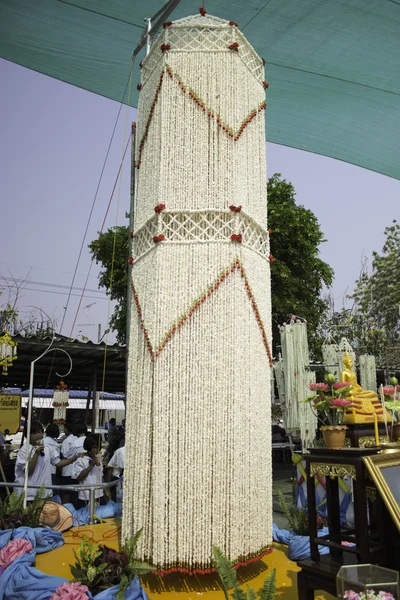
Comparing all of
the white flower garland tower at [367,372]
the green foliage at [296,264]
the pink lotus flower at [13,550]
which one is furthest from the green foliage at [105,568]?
the green foliage at [296,264]

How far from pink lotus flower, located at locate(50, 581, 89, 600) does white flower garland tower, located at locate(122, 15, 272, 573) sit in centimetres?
80

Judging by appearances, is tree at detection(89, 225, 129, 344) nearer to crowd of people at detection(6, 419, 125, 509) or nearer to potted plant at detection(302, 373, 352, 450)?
crowd of people at detection(6, 419, 125, 509)

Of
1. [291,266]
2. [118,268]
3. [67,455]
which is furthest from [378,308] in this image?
[67,455]

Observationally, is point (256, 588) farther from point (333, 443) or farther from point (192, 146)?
point (192, 146)

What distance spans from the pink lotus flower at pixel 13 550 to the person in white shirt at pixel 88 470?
195 centimetres

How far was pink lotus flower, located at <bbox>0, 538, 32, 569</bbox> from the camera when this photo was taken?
4.03m

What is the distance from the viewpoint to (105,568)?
363cm

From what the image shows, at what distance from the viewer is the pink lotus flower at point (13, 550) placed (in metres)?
4.03

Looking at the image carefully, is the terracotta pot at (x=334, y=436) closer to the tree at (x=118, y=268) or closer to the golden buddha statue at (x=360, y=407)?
the golden buddha statue at (x=360, y=407)

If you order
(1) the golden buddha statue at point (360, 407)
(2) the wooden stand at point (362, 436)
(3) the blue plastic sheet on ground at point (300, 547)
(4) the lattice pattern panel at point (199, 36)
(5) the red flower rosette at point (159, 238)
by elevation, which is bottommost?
(3) the blue plastic sheet on ground at point (300, 547)

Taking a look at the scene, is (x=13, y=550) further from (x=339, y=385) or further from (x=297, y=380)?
(x=297, y=380)

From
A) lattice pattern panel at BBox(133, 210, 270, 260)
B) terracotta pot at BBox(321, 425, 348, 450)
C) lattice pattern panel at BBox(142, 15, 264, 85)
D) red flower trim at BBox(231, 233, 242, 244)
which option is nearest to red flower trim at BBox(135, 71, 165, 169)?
lattice pattern panel at BBox(142, 15, 264, 85)

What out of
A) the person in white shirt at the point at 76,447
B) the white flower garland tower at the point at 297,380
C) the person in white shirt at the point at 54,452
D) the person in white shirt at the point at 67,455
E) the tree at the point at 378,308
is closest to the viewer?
the person in white shirt at the point at 54,452

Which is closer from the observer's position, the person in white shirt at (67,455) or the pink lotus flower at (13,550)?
the pink lotus flower at (13,550)
